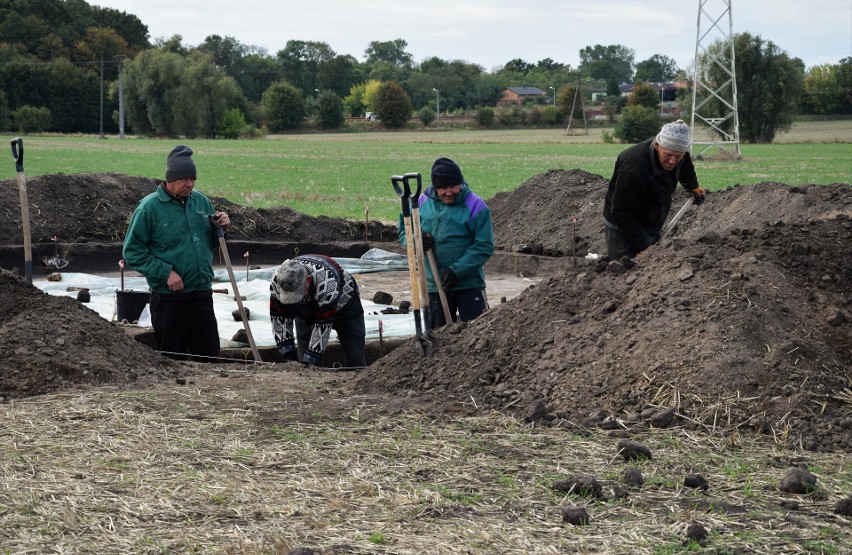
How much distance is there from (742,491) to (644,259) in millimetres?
2659

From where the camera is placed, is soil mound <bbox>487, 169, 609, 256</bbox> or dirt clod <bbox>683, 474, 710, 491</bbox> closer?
dirt clod <bbox>683, 474, 710, 491</bbox>

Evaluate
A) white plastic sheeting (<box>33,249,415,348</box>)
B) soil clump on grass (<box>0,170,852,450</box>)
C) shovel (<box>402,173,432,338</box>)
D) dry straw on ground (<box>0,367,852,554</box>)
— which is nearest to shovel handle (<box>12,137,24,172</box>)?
soil clump on grass (<box>0,170,852,450</box>)

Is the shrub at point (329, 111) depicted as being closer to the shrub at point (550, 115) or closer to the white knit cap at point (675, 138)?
the shrub at point (550, 115)

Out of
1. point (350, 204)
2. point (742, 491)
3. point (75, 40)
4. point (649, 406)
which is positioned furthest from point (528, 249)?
point (75, 40)

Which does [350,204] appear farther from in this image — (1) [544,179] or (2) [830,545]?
(2) [830,545]

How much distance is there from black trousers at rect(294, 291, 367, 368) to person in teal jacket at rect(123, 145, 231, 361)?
2.43 ft

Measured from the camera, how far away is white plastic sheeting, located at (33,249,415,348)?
33.1 ft

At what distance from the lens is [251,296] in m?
11.9

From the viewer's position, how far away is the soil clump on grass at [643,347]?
5.75 m

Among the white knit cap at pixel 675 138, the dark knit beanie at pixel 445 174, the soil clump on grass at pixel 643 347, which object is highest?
the white knit cap at pixel 675 138

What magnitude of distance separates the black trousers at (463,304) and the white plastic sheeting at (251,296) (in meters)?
1.53

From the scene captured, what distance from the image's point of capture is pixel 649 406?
5.83m

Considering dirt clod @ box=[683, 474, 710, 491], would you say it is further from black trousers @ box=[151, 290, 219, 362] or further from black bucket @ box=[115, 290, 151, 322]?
black bucket @ box=[115, 290, 151, 322]

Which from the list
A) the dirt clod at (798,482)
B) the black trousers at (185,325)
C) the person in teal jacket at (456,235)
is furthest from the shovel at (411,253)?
the dirt clod at (798,482)
